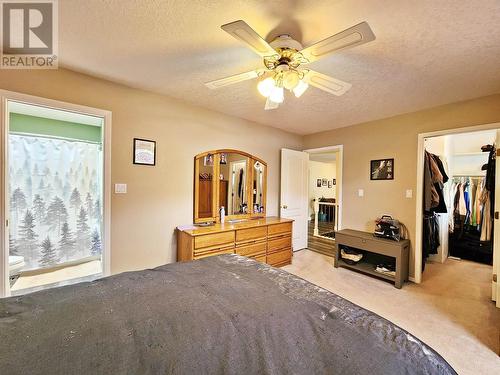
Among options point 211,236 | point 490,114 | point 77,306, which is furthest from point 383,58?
point 77,306

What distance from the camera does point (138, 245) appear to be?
8.45 ft

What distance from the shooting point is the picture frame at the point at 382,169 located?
3257 mm

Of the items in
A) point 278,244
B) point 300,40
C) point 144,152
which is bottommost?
point 278,244

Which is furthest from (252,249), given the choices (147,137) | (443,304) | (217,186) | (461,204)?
(461,204)

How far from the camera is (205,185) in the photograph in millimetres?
3156

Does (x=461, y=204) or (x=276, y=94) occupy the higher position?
(x=276, y=94)

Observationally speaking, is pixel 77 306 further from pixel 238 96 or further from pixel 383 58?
pixel 383 58

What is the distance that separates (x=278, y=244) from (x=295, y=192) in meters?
1.20

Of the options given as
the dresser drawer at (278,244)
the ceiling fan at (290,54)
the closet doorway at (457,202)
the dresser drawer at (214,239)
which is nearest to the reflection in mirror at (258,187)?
the dresser drawer at (278,244)

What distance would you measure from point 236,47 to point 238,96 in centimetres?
94

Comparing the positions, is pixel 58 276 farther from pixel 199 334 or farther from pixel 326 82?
pixel 326 82

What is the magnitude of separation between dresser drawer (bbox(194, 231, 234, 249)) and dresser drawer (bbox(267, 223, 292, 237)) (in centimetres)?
69

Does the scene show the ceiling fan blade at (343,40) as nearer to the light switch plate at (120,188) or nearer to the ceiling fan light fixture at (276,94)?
the ceiling fan light fixture at (276,94)

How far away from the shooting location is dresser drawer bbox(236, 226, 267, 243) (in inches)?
117
